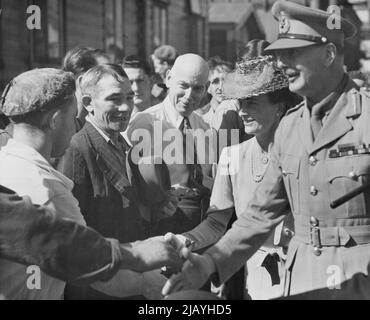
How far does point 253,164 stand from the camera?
3355 mm

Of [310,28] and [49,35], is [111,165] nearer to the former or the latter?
[310,28]

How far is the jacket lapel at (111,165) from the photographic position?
3.50 metres

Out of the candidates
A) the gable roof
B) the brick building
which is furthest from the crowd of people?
the gable roof

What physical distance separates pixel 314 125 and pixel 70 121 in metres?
1.08

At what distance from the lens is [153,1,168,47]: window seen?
38.4ft

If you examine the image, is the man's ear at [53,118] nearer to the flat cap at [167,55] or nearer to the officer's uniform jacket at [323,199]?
the officer's uniform jacket at [323,199]

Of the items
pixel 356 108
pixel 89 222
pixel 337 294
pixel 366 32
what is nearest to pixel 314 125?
pixel 356 108

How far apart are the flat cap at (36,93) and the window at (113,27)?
256 inches

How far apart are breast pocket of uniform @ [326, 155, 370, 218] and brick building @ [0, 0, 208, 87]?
85.6 inches

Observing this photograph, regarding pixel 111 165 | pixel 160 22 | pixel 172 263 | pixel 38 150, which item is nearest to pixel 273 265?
pixel 172 263

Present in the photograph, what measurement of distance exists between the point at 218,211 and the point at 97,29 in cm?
631

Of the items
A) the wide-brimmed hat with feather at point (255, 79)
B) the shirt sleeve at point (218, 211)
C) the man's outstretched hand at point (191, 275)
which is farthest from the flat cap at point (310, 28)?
the man's outstretched hand at point (191, 275)

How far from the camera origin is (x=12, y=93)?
2959mm

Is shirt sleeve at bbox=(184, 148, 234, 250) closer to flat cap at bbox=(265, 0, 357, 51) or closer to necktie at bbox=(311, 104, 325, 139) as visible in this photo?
necktie at bbox=(311, 104, 325, 139)
